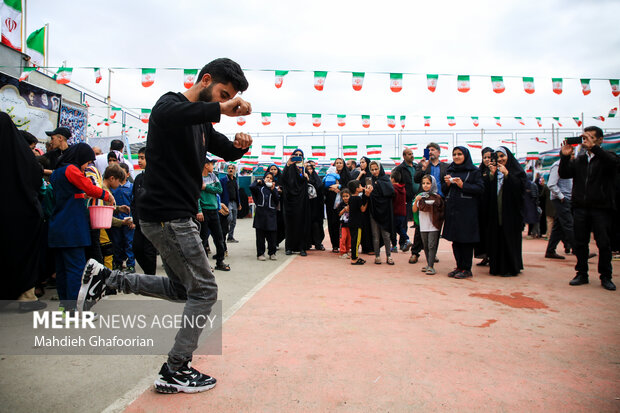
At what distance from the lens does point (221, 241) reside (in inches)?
270

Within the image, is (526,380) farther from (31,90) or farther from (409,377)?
(31,90)

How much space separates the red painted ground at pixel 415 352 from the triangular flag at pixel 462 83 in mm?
8298

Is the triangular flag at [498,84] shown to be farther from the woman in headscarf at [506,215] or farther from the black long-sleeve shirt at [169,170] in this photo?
the black long-sleeve shirt at [169,170]

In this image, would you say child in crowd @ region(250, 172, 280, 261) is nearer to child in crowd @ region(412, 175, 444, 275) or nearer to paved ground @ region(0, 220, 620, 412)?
paved ground @ region(0, 220, 620, 412)

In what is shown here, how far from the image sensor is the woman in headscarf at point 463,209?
248 inches

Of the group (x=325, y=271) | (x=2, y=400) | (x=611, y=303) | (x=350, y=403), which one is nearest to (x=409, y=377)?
(x=350, y=403)

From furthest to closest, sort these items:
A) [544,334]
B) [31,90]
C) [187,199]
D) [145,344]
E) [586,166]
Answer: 1. [31,90]
2. [586,166]
3. [544,334]
4. [145,344]
5. [187,199]

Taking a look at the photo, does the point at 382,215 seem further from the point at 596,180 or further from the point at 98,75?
the point at 98,75

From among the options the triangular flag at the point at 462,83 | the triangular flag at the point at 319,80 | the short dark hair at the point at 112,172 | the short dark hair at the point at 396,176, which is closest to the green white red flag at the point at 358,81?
the triangular flag at the point at 319,80

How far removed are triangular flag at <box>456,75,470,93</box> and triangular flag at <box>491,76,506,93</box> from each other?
31.9 inches

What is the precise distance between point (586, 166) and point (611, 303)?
2172 mm

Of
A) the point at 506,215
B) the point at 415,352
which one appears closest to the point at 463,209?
the point at 506,215

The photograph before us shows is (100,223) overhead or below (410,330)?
overhead

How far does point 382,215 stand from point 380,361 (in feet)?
16.1
